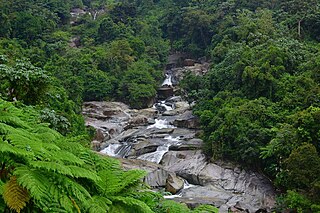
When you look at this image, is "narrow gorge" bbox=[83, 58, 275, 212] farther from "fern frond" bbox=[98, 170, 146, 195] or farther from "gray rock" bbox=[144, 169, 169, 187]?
"fern frond" bbox=[98, 170, 146, 195]

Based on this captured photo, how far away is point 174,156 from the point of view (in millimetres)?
19094

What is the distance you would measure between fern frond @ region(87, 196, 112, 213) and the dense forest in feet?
0.04

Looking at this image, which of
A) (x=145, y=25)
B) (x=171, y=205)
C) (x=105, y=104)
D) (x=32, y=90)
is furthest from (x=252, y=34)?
(x=171, y=205)

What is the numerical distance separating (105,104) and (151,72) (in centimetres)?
715

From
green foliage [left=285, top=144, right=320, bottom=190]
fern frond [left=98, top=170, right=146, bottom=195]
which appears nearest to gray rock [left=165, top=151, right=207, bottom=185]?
green foliage [left=285, top=144, right=320, bottom=190]

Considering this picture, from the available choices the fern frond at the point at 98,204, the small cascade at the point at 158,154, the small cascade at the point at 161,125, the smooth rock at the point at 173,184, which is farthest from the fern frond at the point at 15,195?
the small cascade at the point at 161,125

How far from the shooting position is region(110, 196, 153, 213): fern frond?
9.99 ft

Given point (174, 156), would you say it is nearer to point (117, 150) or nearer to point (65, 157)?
point (117, 150)

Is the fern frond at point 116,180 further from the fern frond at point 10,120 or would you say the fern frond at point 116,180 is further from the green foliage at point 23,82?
the green foliage at point 23,82

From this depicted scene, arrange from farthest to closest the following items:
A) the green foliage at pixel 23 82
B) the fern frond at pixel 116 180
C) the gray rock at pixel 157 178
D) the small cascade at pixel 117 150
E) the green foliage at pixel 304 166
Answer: the small cascade at pixel 117 150, the gray rock at pixel 157 178, the green foliage at pixel 304 166, the green foliage at pixel 23 82, the fern frond at pixel 116 180

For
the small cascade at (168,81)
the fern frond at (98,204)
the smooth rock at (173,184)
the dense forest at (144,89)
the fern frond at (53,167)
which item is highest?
the fern frond at (53,167)

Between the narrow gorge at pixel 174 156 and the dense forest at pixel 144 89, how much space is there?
35.4 inches

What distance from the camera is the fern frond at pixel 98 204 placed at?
2.84m

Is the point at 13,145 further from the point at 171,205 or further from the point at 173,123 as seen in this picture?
the point at 173,123
